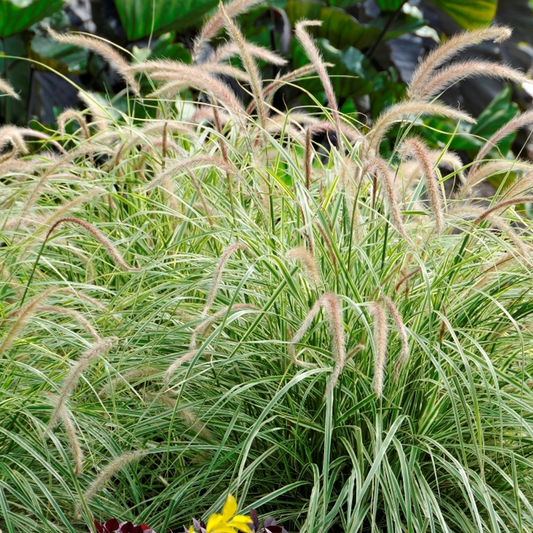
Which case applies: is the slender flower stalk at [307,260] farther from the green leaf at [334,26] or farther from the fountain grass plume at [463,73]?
the green leaf at [334,26]

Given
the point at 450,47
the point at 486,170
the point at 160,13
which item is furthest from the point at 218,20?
the point at 160,13

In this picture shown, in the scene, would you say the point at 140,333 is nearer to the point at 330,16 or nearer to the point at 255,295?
the point at 255,295

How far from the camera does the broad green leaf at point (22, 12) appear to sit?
12.4 feet

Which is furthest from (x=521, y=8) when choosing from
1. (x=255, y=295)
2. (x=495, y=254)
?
(x=255, y=295)

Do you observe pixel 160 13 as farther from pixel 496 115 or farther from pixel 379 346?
pixel 379 346

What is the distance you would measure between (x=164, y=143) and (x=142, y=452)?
3.30ft

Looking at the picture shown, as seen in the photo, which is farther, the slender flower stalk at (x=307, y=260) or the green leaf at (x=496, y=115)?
the green leaf at (x=496, y=115)

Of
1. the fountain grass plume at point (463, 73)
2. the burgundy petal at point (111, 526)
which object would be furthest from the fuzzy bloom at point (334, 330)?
the fountain grass plume at point (463, 73)

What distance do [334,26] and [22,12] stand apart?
1838 millimetres

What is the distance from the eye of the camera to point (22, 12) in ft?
12.6

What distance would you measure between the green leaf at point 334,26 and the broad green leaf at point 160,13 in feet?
2.59

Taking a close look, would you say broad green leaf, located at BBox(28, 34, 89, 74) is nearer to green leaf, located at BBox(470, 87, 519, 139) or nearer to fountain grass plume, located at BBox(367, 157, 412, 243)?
green leaf, located at BBox(470, 87, 519, 139)

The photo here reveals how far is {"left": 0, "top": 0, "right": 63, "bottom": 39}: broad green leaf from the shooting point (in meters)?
3.78

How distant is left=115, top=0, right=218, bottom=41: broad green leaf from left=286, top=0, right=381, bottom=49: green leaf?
79 cm
